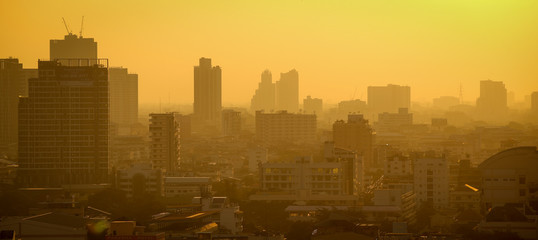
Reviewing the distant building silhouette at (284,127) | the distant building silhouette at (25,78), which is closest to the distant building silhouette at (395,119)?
the distant building silhouette at (284,127)

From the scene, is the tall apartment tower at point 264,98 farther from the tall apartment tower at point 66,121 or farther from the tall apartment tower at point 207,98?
the tall apartment tower at point 66,121

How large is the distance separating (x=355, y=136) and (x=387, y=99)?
76.6 feet

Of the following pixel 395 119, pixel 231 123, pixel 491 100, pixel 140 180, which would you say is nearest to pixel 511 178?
pixel 140 180

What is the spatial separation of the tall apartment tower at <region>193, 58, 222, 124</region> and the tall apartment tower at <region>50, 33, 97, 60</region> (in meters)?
21.4

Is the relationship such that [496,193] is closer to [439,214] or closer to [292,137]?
[439,214]

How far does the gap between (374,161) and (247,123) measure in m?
24.5

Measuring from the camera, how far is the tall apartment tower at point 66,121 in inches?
1070

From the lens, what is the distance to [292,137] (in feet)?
161

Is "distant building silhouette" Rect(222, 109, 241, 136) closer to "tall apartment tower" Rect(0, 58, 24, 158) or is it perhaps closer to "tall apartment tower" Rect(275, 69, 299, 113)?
"tall apartment tower" Rect(275, 69, 299, 113)

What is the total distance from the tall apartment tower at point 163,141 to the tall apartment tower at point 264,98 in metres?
29.2

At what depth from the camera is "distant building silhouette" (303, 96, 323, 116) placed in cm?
5710

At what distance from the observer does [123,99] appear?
53875 mm

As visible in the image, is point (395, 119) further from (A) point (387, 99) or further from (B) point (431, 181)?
(B) point (431, 181)

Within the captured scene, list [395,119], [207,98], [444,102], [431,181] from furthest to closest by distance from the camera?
[207,98] → [395,119] → [444,102] → [431,181]
